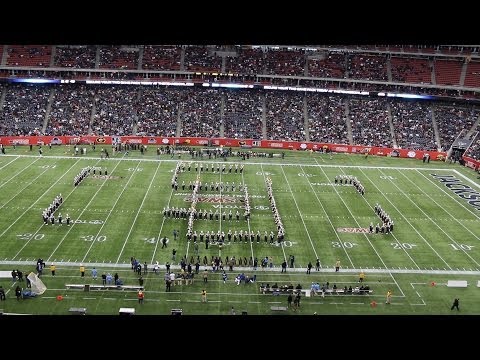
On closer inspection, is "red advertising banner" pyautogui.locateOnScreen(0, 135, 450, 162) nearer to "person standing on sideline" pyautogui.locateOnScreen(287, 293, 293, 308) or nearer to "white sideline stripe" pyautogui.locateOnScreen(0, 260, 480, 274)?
"white sideline stripe" pyautogui.locateOnScreen(0, 260, 480, 274)

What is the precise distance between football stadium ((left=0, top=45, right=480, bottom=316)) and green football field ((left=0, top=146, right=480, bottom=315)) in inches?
5.2

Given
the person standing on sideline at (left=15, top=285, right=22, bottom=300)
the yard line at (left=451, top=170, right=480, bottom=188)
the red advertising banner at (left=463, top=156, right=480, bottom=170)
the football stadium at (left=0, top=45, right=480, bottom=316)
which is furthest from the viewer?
the red advertising banner at (left=463, top=156, right=480, bottom=170)

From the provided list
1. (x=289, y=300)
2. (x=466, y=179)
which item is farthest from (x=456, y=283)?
(x=466, y=179)

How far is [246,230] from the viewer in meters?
33.7

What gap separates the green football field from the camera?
25375mm

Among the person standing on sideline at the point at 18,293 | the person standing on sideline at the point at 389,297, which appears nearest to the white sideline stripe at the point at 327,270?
the person standing on sideline at the point at 389,297

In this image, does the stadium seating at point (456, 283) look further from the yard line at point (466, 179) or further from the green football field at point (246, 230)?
the yard line at point (466, 179)

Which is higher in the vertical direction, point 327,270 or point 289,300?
point 289,300

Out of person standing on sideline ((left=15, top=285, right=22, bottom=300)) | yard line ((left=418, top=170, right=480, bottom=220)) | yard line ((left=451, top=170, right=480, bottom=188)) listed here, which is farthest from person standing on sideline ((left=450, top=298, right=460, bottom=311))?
yard line ((left=451, top=170, right=480, bottom=188))

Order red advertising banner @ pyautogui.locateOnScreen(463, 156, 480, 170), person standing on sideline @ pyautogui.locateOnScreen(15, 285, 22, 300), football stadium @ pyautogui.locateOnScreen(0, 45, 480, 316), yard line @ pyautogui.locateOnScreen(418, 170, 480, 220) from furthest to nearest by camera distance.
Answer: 1. red advertising banner @ pyautogui.locateOnScreen(463, 156, 480, 170)
2. yard line @ pyautogui.locateOnScreen(418, 170, 480, 220)
3. football stadium @ pyautogui.locateOnScreen(0, 45, 480, 316)
4. person standing on sideline @ pyautogui.locateOnScreen(15, 285, 22, 300)

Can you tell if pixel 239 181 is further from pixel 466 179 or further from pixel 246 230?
pixel 466 179

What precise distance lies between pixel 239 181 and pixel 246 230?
11.4 m

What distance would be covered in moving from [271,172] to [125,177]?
506 inches
